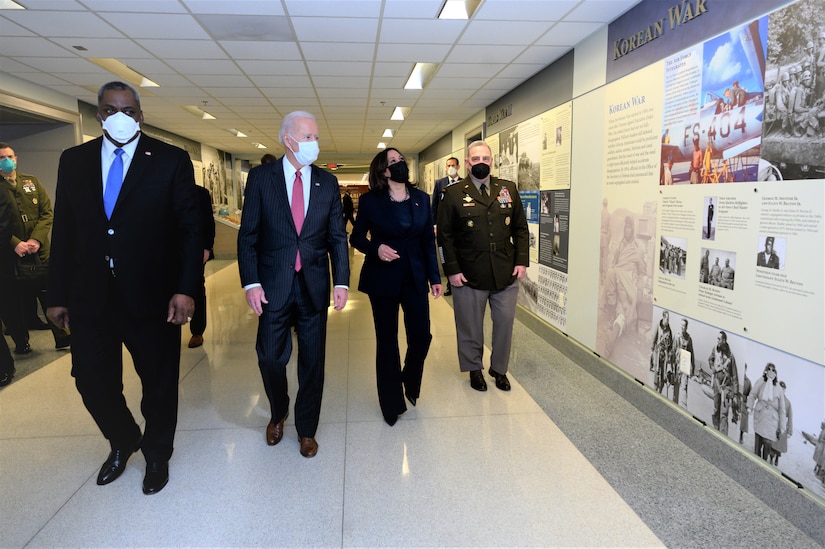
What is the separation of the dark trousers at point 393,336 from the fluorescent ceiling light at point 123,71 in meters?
4.41

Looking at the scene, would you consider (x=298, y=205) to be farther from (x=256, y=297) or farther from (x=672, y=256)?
(x=672, y=256)

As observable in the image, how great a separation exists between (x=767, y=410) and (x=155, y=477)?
292cm

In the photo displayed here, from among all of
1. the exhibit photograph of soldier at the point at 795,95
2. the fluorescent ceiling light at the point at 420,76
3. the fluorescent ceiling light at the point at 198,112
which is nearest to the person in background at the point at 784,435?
the exhibit photograph of soldier at the point at 795,95

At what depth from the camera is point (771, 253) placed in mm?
2326

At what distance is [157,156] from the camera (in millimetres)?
2211

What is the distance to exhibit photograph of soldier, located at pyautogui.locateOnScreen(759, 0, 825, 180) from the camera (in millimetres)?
2084

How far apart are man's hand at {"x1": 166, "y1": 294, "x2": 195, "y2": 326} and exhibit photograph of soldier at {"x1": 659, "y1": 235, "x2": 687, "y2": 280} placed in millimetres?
2756

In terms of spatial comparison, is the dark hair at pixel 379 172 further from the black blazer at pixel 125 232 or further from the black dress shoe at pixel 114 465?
the black dress shoe at pixel 114 465

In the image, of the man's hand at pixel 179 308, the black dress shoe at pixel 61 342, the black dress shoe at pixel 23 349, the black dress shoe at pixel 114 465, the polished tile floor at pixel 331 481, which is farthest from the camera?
the black dress shoe at pixel 61 342

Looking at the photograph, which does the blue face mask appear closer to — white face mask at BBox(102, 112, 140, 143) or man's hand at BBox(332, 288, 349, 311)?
white face mask at BBox(102, 112, 140, 143)

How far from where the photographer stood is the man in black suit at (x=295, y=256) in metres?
2.47

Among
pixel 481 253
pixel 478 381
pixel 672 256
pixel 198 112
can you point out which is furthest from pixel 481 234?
pixel 198 112

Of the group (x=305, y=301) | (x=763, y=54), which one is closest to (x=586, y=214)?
(x=763, y=54)

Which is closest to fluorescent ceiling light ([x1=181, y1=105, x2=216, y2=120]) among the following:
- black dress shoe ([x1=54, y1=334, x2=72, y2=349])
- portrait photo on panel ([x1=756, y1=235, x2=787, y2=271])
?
black dress shoe ([x1=54, y1=334, x2=72, y2=349])
